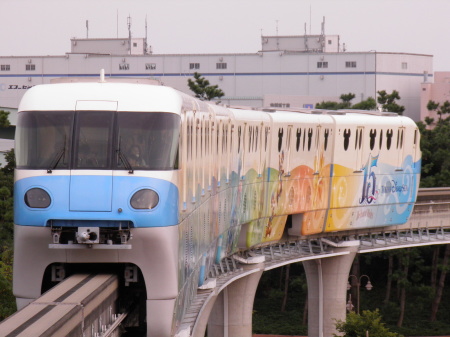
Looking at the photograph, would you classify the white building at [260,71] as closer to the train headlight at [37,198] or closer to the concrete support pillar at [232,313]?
the concrete support pillar at [232,313]

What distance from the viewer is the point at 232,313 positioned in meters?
39.1

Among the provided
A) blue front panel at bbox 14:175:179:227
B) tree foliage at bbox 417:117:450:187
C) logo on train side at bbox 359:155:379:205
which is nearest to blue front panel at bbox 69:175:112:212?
blue front panel at bbox 14:175:179:227

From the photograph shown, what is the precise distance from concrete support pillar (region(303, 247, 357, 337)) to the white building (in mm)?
38994

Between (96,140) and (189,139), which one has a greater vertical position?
(96,140)

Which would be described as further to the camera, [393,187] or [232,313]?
[393,187]

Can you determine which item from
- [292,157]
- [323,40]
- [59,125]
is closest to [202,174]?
[59,125]

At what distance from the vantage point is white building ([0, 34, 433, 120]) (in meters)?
86.5

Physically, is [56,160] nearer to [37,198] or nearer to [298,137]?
[37,198]

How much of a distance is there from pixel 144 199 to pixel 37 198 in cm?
124

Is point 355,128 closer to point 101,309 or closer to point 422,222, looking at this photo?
point 422,222

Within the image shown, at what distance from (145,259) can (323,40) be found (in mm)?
80954

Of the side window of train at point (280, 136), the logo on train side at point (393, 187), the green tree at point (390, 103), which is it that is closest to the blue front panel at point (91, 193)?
the side window of train at point (280, 136)

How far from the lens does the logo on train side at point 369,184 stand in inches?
1487

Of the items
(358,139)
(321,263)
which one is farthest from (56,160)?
(321,263)
